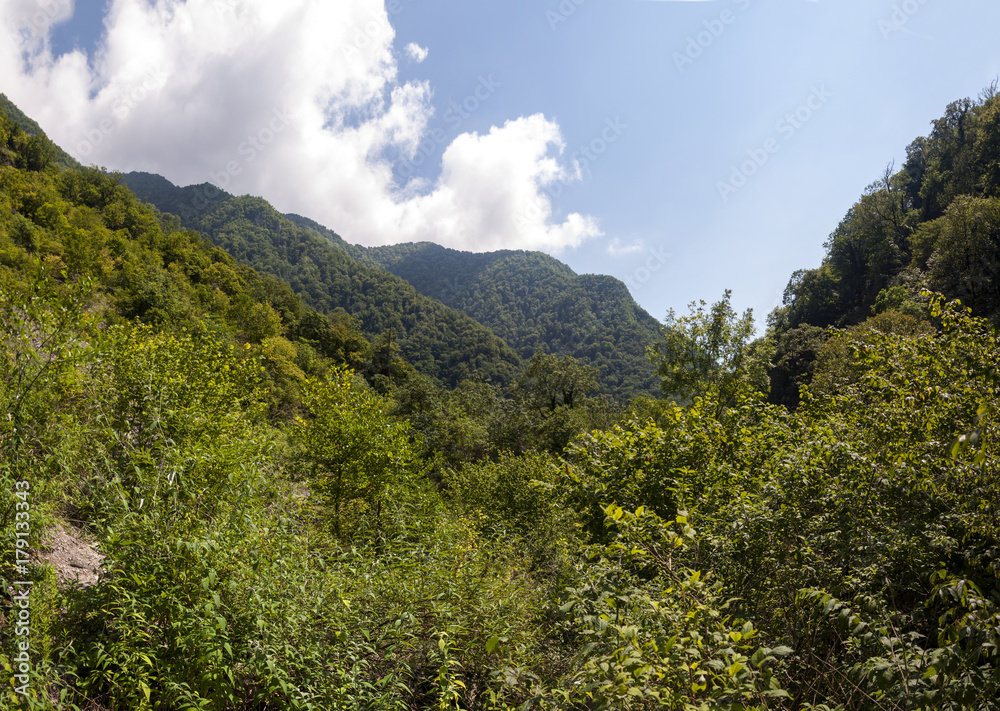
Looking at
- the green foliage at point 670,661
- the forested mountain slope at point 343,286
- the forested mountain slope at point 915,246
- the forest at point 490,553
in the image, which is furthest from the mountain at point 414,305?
the green foliage at point 670,661

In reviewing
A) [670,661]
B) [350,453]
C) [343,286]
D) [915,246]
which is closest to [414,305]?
[343,286]

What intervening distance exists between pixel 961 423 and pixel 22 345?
10706mm

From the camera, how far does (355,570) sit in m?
4.66

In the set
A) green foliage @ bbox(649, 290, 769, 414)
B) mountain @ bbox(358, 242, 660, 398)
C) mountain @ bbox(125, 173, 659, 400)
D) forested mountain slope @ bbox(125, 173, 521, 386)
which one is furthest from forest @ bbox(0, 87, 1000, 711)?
mountain @ bbox(125, 173, 659, 400)

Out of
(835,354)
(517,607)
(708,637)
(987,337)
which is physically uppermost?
(835,354)

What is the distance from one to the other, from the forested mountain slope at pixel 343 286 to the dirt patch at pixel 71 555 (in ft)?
311

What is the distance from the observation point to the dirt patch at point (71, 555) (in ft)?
19.9

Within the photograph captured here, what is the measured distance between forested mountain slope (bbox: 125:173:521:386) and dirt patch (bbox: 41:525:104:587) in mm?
94873

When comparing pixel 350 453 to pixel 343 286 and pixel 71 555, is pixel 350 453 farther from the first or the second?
pixel 343 286

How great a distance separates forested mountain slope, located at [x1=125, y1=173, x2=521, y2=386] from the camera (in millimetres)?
116250

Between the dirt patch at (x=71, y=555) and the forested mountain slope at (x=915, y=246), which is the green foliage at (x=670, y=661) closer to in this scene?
the dirt patch at (x=71, y=555)

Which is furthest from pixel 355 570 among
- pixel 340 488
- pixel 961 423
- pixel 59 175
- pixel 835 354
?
pixel 59 175

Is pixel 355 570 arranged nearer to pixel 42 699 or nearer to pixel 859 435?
pixel 42 699

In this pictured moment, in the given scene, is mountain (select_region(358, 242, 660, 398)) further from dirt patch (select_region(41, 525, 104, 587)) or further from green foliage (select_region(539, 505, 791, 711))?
green foliage (select_region(539, 505, 791, 711))
